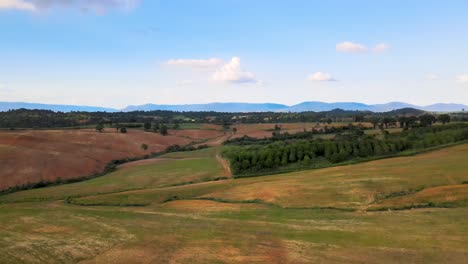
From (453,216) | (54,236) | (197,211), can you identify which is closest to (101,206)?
(197,211)

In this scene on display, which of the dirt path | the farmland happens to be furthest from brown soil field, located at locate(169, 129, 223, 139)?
the dirt path

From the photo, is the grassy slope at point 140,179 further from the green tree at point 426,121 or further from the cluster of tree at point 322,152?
the green tree at point 426,121

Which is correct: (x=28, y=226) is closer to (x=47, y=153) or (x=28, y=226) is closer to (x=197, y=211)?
(x=197, y=211)

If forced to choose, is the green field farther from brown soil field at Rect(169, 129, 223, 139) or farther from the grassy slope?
brown soil field at Rect(169, 129, 223, 139)

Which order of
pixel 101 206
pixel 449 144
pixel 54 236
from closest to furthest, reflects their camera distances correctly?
pixel 54 236
pixel 101 206
pixel 449 144

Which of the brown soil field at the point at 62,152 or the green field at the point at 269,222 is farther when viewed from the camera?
the brown soil field at the point at 62,152

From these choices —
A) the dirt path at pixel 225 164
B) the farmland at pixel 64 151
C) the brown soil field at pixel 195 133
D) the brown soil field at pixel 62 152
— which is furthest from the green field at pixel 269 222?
the brown soil field at pixel 195 133

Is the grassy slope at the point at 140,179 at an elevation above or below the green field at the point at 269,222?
below

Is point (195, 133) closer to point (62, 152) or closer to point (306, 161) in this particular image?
point (62, 152)
